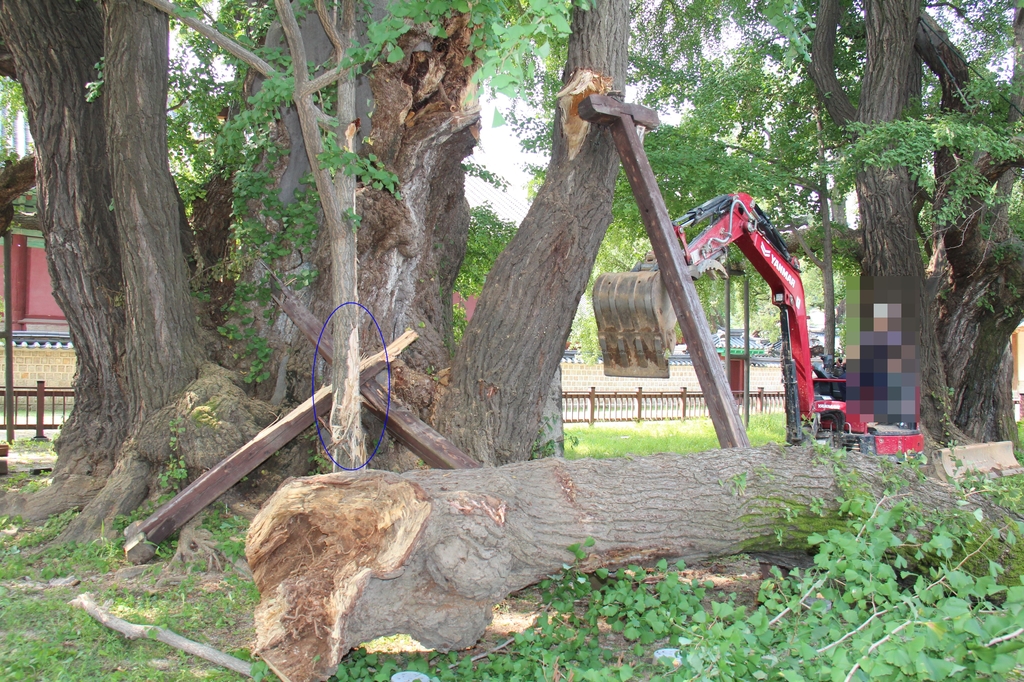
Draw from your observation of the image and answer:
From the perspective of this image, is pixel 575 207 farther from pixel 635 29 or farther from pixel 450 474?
pixel 635 29

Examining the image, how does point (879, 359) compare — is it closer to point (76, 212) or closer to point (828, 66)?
point (828, 66)

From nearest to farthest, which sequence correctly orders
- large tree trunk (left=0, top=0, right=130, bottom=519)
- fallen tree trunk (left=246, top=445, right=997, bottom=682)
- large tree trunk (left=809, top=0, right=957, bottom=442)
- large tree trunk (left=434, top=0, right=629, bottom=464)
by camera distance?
fallen tree trunk (left=246, top=445, right=997, bottom=682) → large tree trunk (left=434, top=0, right=629, bottom=464) → large tree trunk (left=0, top=0, right=130, bottom=519) → large tree trunk (left=809, top=0, right=957, bottom=442)

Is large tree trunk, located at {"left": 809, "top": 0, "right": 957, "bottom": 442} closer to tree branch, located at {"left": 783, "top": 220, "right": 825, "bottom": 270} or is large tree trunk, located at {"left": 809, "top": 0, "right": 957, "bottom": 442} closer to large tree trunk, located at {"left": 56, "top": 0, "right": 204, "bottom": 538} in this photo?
tree branch, located at {"left": 783, "top": 220, "right": 825, "bottom": 270}

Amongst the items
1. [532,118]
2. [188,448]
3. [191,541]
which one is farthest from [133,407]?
[532,118]

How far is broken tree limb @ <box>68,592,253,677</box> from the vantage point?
151 inches

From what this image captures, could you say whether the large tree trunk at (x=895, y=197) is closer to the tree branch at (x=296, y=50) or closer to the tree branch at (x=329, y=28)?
the tree branch at (x=329, y=28)

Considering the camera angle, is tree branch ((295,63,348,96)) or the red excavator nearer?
tree branch ((295,63,348,96))

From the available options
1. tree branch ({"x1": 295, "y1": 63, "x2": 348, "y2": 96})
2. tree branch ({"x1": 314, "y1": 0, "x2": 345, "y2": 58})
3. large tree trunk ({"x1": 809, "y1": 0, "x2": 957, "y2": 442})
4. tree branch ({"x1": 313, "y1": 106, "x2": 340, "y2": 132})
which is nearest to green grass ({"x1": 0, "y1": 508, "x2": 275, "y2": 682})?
tree branch ({"x1": 313, "y1": 106, "x2": 340, "y2": 132})

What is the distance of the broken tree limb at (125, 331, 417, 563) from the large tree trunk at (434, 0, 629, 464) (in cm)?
71

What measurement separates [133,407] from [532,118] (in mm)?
10176

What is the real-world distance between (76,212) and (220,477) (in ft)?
10.4

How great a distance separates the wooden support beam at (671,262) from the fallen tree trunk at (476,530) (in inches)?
38.2

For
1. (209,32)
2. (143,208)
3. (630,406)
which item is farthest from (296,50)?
(630,406)

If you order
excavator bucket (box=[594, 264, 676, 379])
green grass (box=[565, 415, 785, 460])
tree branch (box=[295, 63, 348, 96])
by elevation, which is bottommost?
green grass (box=[565, 415, 785, 460])
